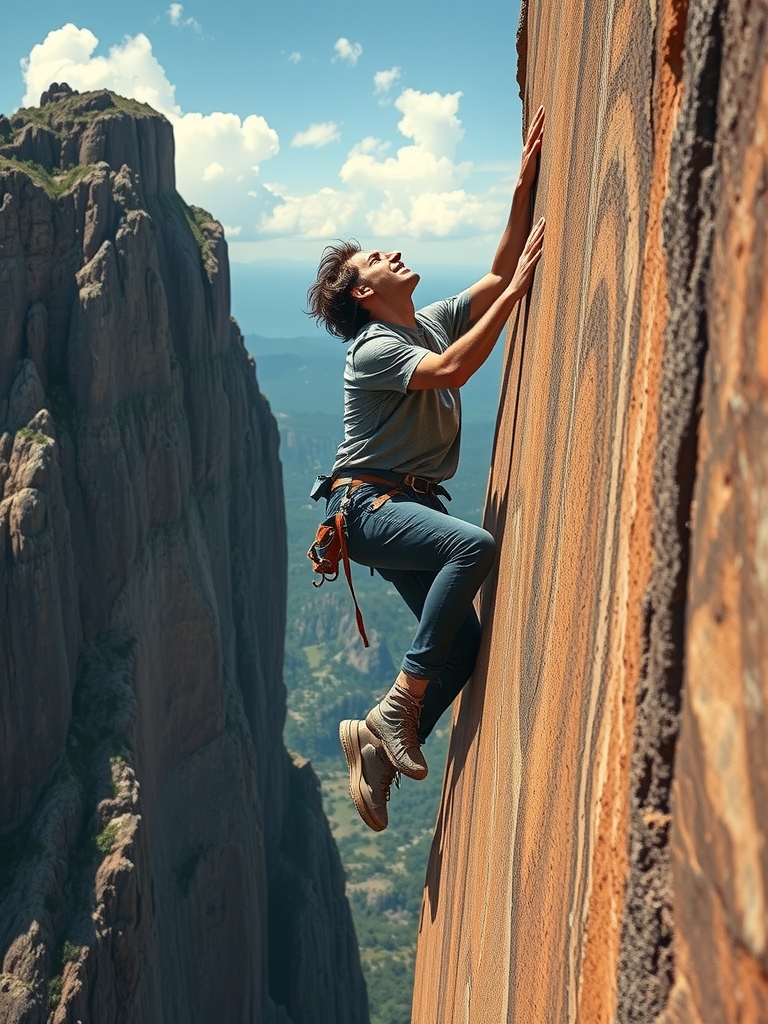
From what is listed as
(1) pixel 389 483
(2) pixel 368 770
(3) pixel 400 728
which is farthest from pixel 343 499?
(2) pixel 368 770

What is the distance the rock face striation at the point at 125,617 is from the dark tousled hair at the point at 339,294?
47.3ft

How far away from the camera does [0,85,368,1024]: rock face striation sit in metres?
18.2

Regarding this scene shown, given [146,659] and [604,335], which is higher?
[604,335]

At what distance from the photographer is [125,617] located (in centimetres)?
2288

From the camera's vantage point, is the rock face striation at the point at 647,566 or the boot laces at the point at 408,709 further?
the boot laces at the point at 408,709

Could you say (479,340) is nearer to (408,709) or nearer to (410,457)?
(410,457)

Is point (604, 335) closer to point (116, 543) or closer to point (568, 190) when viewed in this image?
point (568, 190)

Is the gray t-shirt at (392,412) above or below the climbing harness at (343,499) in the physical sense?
above

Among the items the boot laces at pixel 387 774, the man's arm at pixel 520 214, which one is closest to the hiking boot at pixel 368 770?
the boot laces at pixel 387 774

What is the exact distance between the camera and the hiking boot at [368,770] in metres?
4.68

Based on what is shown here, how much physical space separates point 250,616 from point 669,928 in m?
35.4

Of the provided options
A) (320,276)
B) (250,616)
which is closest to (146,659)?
(250,616)

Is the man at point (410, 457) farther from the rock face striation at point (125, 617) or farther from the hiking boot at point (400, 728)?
the rock face striation at point (125, 617)

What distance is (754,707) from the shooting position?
A: 81 centimetres
